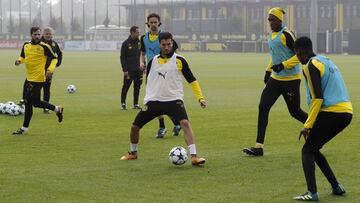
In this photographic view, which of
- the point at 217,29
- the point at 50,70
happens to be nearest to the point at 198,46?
the point at 217,29

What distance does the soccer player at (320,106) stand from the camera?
28.6 ft

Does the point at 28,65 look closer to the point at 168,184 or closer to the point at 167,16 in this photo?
the point at 168,184

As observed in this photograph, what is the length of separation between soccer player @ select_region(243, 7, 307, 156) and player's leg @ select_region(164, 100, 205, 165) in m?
1.18

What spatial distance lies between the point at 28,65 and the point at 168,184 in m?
6.33

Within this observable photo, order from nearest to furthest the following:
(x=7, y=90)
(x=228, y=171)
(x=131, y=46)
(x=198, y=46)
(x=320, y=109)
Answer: (x=320, y=109) → (x=228, y=171) → (x=131, y=46) → (x=7, y=90) → (x=198, y=46)

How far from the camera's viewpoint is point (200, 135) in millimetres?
14977

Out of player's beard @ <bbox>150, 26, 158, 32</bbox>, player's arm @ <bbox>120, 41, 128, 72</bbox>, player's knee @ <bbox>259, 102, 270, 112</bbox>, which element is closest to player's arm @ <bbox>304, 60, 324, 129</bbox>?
player's knee @ <bbox>259, 102, 270, 112</bbox>

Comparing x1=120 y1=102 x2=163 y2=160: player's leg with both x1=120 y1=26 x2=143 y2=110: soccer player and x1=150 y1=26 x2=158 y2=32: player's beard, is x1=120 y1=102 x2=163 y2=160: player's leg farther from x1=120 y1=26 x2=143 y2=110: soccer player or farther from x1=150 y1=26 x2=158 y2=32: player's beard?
x1=120 y1=26 x2=143 y2=110: soccer player

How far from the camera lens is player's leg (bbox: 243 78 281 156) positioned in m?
12.3

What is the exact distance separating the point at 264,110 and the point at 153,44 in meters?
3.70

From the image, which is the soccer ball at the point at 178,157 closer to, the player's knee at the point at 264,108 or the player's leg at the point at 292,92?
the player's knee at the point at 264,108

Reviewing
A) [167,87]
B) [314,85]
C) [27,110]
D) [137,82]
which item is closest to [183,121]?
[167,87]

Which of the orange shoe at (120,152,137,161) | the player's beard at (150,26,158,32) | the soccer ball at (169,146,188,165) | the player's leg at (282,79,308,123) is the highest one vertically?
the player's beard at (150,26,158,32)

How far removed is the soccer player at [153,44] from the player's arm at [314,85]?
6085 mm
